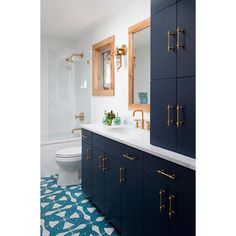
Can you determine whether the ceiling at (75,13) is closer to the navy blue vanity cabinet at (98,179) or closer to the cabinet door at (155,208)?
the navy blue vanity cabinet at (98,179)

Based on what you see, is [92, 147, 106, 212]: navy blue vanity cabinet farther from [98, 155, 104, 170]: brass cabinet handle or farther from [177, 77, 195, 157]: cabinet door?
[177, 77, 195, 157]: cabinet door

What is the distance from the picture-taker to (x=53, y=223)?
212cm

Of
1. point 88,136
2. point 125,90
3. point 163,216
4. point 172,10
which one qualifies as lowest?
point 163,216

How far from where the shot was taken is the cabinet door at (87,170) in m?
2.53

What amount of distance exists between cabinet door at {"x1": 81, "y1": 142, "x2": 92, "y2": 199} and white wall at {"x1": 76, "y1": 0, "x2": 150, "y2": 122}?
26.3 inches

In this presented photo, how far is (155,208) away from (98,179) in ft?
3.26

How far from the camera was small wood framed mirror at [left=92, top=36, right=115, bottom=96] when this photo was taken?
9.98 feet

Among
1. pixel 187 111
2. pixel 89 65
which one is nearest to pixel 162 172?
pixel 187 111

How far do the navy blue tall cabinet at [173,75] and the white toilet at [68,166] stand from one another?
167cm

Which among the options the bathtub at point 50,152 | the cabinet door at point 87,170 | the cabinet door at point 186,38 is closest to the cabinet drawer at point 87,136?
the cabinet door at point 87,170

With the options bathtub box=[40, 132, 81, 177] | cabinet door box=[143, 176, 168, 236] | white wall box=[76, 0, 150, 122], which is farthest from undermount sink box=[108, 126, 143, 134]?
bathtub box=[40, 132, 81, 177]

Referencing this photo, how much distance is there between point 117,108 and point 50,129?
1.75 metres

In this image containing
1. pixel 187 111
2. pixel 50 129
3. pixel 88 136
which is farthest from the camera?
pixel 50 129
